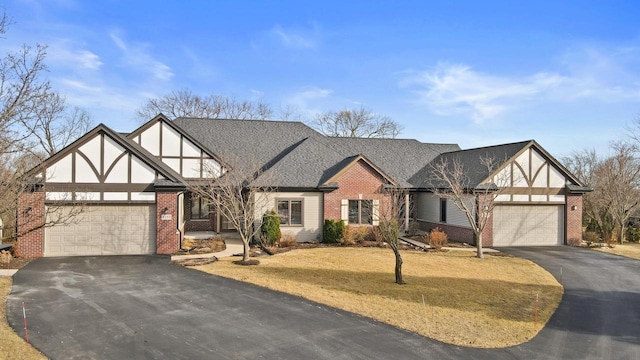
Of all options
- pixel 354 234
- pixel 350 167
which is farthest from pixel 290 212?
pixel 350 167

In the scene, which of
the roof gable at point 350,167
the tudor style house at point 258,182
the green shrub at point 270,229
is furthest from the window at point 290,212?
the roof gable at point 350,167

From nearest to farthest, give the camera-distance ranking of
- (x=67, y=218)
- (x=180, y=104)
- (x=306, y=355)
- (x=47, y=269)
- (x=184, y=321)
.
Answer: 1. (x=306, y=355)
2. (x=184, y=321)
3. (x=47, y=269)
4. (x=67, y=218)
5. (x=180, y=104)

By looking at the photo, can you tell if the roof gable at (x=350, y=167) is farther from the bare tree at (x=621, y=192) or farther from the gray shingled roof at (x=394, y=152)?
the bare tree at (x=621, y=192)

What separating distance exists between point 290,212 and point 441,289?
→ 38.2 feet

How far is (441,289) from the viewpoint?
557 inches

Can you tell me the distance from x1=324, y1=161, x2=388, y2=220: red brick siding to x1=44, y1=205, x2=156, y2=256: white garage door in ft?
31.3

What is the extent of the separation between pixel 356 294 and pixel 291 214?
1133cm

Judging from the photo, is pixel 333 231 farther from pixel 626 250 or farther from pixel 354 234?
pixel 626 250

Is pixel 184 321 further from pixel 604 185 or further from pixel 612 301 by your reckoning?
pixel 604 185

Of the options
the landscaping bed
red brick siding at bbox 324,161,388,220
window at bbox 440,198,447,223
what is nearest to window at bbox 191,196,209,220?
the landscaping bed

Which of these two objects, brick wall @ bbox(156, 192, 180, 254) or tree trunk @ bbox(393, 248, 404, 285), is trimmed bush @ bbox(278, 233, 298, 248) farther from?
tree trunk @ bbox(393, 248, 404, 285)

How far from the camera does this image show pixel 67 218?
734 inches

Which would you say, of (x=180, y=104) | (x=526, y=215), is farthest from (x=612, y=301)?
(x=180, y=104)

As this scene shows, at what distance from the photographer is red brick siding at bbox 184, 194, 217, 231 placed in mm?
27688
